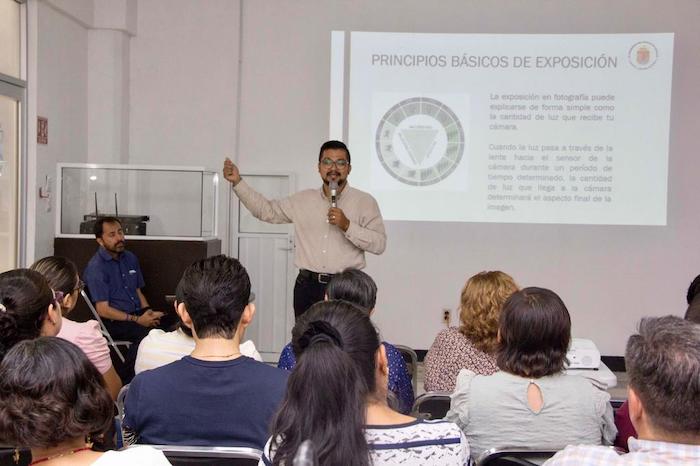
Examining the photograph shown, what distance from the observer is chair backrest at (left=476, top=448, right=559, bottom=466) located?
71.2 inches

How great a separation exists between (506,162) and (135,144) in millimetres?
2817

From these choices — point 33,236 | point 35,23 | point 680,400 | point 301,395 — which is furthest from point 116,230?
point 680,400

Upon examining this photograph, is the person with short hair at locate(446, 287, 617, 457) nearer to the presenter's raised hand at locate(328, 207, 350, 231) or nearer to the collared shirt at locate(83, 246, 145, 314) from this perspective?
the presenter's raised hand at locate(328, 207, 350, 231)

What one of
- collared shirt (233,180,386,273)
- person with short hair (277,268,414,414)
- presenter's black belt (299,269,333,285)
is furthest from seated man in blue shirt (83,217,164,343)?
person with short hair (277,268,414,414)

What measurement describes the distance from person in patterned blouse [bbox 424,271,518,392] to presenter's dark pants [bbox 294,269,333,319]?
5.21ft

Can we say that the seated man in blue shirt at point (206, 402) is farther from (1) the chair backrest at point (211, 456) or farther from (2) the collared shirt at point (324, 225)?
(2) the collared shirt at point (324, 225)

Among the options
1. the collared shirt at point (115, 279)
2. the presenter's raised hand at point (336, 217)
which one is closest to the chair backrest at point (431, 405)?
the presenter's raised hand at point (336, 217)

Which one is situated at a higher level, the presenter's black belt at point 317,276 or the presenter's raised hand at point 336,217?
the presenter's raised hand at point 336,217

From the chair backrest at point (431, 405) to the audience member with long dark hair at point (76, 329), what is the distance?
97 cm

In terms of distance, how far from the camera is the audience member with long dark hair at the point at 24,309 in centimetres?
206

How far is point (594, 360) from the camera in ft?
10.2

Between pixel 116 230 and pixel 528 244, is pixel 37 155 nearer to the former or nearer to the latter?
Answer: pixel 116 230

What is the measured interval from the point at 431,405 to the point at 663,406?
1240 mm

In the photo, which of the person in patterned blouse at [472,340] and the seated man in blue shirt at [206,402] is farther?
the person in patterned blouse at [472,340]
